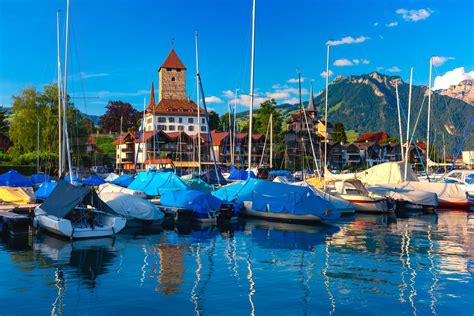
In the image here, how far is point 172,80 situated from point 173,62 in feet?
21.5

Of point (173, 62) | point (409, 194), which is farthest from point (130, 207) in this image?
point (173, 62)

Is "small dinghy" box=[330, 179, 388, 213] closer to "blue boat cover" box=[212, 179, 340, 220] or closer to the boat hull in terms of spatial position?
"blue boat cover" box=[212, 179, 340, 220]

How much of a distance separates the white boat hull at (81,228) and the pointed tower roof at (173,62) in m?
139

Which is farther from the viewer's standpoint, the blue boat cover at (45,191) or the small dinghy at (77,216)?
the blue boat cover at (45,191)

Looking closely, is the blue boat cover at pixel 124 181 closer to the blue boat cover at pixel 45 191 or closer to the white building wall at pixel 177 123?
the blue boat cover at pixel 45 191

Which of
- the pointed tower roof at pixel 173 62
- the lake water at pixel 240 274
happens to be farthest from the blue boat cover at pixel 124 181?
the pointed tower roof at pixel 173 62

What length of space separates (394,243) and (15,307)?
64.1ft

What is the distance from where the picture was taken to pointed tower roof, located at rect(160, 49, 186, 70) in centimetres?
16125

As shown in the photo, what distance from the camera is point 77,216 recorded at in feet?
88.2

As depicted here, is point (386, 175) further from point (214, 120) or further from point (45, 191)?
point (214, 120)

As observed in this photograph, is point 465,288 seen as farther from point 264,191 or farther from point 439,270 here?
point 264,191

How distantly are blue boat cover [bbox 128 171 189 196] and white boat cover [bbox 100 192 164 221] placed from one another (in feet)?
31.6

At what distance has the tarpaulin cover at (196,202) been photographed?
32281 mm

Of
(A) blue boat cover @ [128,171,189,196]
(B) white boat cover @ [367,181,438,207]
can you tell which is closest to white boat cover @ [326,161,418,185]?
(B) white boat cover @ [367,181,438,207]
